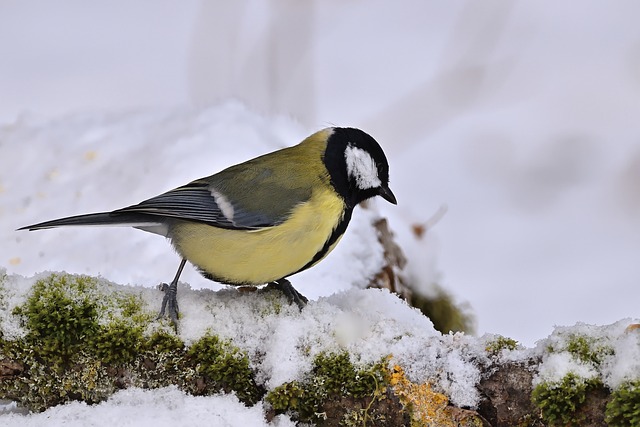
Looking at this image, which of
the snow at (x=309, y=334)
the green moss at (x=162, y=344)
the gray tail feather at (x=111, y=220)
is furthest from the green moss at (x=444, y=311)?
the green moss at (x=162, y=344)

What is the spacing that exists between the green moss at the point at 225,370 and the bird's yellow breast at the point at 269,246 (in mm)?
300

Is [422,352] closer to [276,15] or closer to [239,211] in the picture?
[239,211]

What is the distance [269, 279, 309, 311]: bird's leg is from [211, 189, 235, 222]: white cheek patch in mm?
243

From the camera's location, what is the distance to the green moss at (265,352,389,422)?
5.88ft

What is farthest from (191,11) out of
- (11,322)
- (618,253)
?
(11,322)

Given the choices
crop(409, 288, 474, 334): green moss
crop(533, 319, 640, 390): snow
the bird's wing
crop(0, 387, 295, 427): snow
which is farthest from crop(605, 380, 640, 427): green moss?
crop(409, 288, 474, 334): green moss

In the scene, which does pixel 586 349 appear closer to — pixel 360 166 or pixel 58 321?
pixel 360 166

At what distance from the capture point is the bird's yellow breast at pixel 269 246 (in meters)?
2.12

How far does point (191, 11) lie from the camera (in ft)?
21.7

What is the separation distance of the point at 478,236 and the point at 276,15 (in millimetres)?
2135

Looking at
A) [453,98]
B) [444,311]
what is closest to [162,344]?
[444,311]

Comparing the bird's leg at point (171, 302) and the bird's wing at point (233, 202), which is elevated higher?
the bird's wing at point (233, 202)

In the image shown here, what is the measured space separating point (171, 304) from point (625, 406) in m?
1.10

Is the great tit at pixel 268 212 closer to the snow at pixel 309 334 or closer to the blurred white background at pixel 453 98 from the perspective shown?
the snow at pixel 309 334
